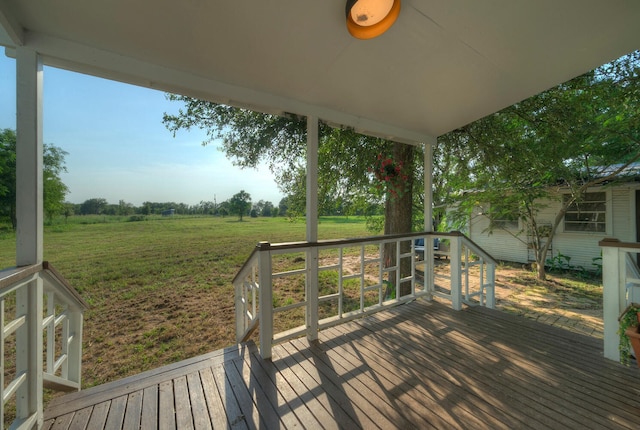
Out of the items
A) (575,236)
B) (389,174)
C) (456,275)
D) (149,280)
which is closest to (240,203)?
(149,280)

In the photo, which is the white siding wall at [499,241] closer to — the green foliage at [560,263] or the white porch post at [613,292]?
the green foliage at [560,263]

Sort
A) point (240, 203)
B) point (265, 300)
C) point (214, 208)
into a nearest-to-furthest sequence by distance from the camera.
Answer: point (265, 300) < point (214, 208) < point (240, 203)

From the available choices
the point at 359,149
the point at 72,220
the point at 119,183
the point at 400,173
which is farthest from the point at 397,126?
the point at 72,220

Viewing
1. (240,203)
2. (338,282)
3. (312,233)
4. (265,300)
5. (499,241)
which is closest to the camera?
(265,300)

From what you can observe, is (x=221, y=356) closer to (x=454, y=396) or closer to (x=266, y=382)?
(x=266, y=382)

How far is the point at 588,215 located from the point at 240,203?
37.4ft

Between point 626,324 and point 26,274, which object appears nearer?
point 26,274

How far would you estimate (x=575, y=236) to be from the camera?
6770 mm

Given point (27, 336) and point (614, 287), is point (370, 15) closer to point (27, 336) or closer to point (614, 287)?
point (27, 336)

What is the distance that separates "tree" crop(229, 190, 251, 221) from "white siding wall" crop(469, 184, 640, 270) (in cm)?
870

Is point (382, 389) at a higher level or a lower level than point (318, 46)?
lower

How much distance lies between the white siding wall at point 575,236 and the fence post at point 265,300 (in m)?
8.32

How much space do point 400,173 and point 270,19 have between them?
92.0 inches

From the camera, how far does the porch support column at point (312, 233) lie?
7.72 feet
